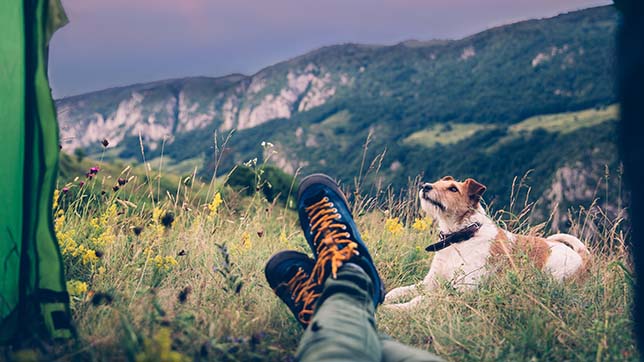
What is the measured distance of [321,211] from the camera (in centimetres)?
313

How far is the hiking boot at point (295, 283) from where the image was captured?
2631 millimetres

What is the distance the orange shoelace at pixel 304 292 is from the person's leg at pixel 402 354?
20.3 inches

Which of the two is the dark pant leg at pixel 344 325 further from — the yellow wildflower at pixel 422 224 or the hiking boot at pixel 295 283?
the yellow wildflower at pixel 422 224

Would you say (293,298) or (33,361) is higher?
(33,361)

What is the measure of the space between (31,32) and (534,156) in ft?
252

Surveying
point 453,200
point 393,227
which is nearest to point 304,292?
point 453,200

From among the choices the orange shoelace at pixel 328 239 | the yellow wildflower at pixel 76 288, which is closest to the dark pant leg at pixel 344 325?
the orange shoelace at pixel 328 239

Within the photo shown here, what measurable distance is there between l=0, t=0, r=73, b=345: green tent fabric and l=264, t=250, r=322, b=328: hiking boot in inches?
42.0

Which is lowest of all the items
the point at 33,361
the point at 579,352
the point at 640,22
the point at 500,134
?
the point at 500,134

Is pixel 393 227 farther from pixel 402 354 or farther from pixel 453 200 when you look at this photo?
pixel 402 354

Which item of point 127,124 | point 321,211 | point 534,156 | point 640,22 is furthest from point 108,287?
point 127,124

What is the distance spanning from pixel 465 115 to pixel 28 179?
125863 mm

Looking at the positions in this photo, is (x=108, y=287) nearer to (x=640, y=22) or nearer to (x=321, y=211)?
(x=321, y=211)

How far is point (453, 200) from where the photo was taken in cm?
412
